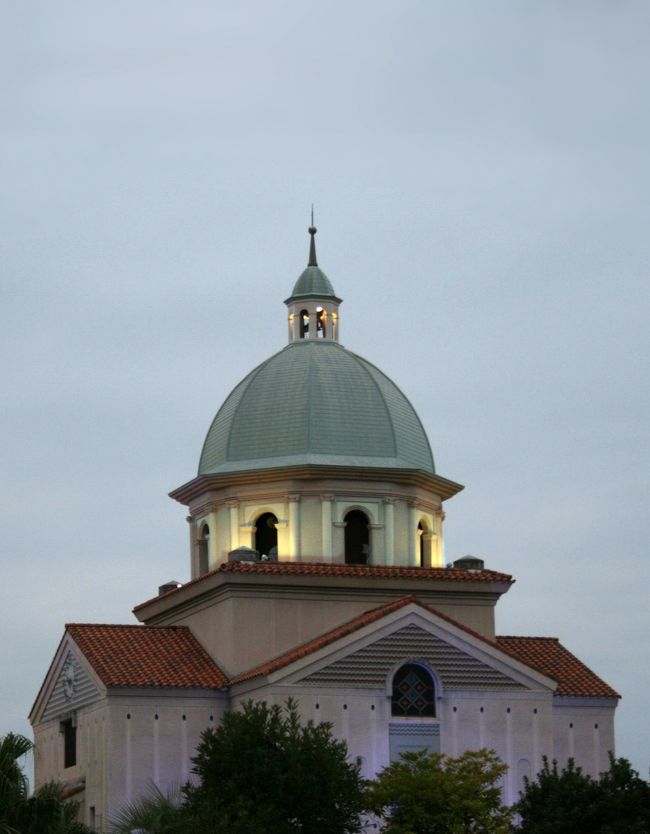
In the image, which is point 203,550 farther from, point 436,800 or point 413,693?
point 436,800

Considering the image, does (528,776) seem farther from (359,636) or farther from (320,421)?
(320,421)

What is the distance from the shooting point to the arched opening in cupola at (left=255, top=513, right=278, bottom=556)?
7138cm

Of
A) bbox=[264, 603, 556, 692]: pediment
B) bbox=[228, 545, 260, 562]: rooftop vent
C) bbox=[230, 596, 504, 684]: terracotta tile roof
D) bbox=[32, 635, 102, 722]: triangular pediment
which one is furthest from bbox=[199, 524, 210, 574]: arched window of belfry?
bbox=[264, 603, 556, 692]: pediment

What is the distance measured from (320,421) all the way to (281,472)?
2297 millimetres

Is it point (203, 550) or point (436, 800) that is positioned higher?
point (203, 550)

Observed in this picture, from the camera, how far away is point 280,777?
58.1 m

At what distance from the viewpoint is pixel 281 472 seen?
70312 mm

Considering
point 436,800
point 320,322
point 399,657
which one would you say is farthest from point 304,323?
point 436,800

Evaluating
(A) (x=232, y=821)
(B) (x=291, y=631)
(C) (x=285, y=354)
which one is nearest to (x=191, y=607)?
(B) (x=291, y=631)

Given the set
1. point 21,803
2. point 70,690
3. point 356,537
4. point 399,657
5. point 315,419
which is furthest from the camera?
point 315,419

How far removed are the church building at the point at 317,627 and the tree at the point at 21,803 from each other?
7.50m

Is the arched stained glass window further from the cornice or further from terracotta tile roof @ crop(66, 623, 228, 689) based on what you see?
the cornice

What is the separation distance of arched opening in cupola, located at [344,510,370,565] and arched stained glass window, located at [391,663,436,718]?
5.58 meters

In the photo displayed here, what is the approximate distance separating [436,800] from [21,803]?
1140 centimetres
